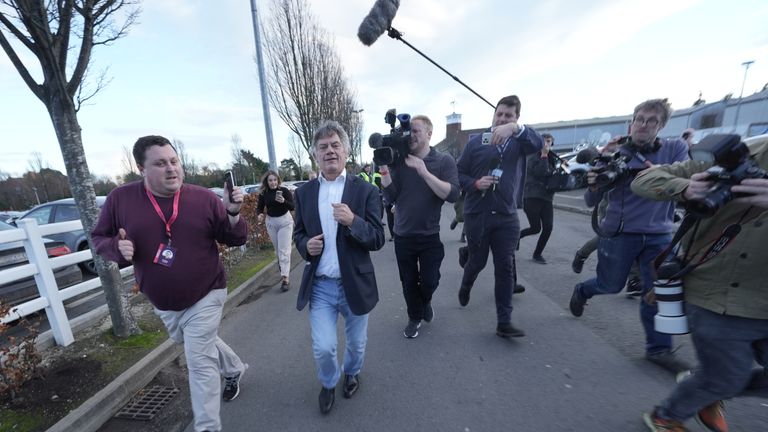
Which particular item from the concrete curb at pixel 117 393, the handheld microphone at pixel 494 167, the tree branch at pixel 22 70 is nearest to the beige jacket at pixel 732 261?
the handheld microphone at pixel 494 167

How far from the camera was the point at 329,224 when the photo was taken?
2293 mm

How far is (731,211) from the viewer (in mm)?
1576

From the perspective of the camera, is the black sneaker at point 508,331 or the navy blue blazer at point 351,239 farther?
the black sneaker at point 508,331

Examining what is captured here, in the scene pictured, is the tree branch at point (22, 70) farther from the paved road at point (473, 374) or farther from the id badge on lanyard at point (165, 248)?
the paved road at point (473, 374)

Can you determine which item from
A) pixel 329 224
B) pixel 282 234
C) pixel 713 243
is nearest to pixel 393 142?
pixel 329 224

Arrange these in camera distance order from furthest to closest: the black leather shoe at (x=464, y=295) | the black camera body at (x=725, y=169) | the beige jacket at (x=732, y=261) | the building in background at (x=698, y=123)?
the building in background at (x=698, y=123)
the black leather shoe at (x=464, y=295)
the beige jacket at (x=732, y=261)
the black camera body at (x=725, y=169)

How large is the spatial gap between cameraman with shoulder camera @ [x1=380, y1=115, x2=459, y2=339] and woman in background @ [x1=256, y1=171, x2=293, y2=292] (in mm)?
2512

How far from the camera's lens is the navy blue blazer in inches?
88.4

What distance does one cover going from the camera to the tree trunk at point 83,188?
290 cm

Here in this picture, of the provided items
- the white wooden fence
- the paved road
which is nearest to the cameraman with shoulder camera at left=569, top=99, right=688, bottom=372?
the paved road

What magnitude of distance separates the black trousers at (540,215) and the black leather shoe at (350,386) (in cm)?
394

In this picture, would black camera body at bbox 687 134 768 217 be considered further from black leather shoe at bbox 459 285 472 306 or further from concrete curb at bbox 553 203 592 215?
concrete curb at bbox 553 203 592 215

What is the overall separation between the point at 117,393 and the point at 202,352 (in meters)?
1.17

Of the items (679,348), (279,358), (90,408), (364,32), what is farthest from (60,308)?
(679,348)
